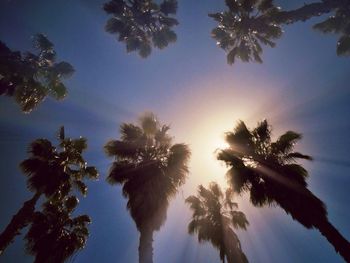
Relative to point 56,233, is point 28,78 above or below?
above

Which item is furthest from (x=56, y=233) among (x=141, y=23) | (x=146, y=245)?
(x=141, y=23)

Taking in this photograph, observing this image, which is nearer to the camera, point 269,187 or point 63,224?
point 269,187

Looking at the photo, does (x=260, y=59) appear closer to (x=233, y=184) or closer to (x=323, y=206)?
(x=233, y=184)

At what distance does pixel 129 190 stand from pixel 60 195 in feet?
17.3

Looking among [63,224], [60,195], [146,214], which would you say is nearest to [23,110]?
[60,195]

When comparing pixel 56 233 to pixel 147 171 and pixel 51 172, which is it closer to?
pixel 51 172

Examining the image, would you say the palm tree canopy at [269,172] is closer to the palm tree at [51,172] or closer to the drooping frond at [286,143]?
the drooping frond at [286,143]

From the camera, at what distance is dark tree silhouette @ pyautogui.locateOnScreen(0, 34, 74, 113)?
17.1 meters

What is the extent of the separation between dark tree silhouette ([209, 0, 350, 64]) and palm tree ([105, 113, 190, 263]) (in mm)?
11764

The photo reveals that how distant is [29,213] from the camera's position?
1302 cm

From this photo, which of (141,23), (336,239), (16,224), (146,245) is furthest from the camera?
(141,23)

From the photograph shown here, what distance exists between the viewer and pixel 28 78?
57.8ft

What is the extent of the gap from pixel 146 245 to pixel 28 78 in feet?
43.5

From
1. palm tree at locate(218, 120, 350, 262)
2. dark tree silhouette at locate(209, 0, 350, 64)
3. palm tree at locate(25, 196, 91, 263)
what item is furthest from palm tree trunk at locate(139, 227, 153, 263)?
dark tree silhouette at locate(209, 0, 350, 64)
